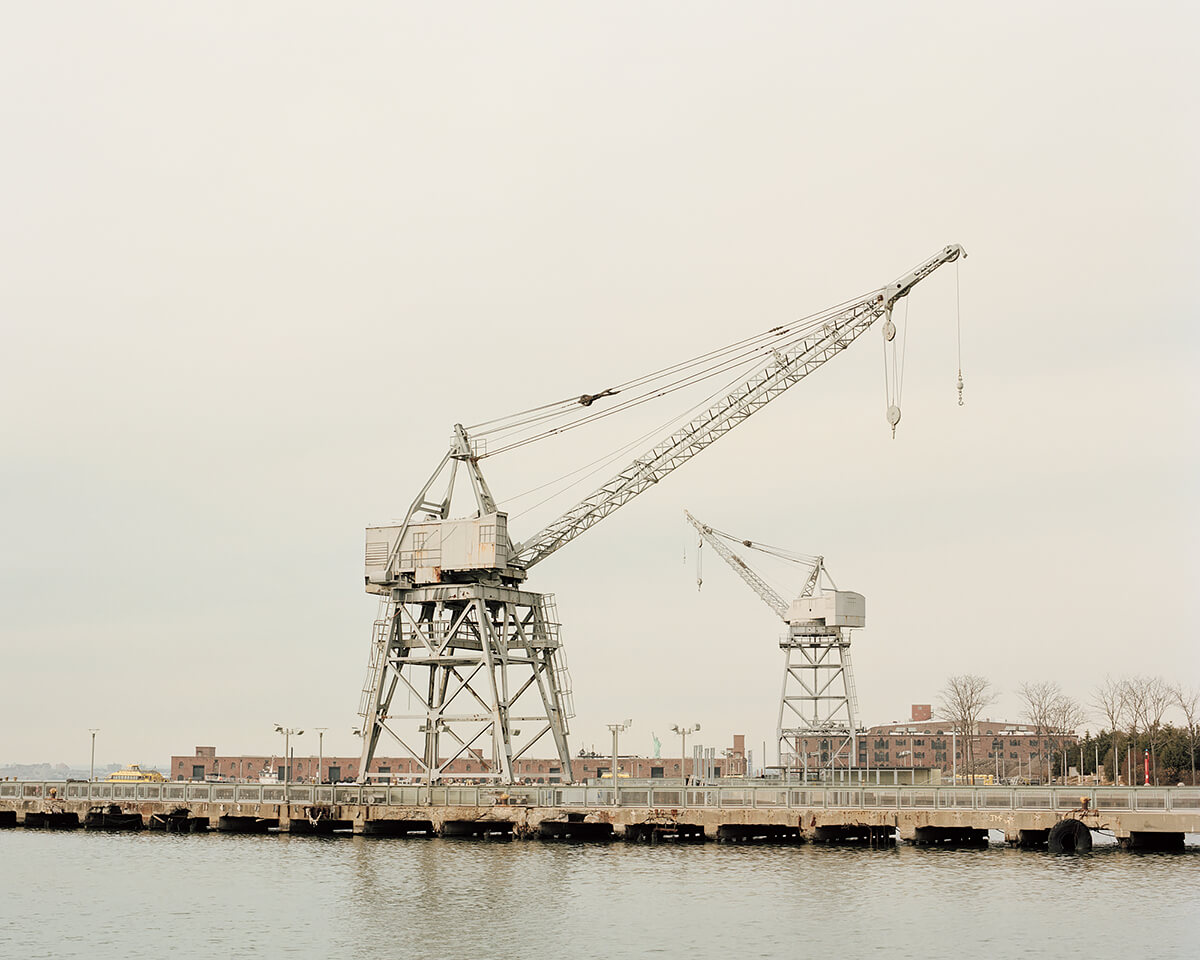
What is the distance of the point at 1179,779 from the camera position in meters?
119

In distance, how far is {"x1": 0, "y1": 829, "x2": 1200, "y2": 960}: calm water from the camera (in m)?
42.2

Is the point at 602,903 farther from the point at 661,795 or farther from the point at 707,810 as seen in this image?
the point at 661,795

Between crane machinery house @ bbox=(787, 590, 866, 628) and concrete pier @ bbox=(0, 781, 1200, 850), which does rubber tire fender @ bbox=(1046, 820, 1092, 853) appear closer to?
concrete pier @ bbox=(0, 781, 1200, 850)

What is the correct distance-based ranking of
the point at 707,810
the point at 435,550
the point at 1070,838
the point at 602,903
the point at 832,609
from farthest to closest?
1. the point at 832,609
2. the point at 435,550
3. the point at 707,810
4. the point at 1070,838
5. the point at 602,903

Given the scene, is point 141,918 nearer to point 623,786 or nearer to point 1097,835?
point 623,786

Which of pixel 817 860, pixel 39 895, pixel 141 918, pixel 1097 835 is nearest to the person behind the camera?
pixel 141 918

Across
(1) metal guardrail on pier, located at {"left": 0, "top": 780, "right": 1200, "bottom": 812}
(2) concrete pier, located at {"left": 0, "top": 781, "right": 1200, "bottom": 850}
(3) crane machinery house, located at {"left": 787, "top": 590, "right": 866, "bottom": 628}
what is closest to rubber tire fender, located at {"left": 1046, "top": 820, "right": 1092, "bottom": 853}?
(2) concrete pier, located at {"left": 0, "top": 781, "right": 1200, "bottom": 850}

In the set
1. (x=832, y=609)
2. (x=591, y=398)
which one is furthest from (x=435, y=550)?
(x=832, y=609)

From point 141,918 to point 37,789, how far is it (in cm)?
5068

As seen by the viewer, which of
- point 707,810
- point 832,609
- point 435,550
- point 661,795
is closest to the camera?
point 707,810

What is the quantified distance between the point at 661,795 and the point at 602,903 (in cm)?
2259

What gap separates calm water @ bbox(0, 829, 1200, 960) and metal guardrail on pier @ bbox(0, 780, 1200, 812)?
2.45m

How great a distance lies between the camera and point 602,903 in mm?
50344

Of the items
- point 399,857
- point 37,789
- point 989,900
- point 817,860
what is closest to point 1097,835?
point 817,860
